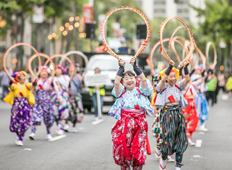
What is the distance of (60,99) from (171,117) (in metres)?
5.83

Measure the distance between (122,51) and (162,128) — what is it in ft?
52.2

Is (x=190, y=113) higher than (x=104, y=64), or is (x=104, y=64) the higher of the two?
(x=104, y=64)

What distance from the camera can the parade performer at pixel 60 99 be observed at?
13312 millimetres

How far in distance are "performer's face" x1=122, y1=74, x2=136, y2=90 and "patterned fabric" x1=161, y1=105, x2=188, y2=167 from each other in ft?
3.86

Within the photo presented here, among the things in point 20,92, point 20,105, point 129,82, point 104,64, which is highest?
point 129,82

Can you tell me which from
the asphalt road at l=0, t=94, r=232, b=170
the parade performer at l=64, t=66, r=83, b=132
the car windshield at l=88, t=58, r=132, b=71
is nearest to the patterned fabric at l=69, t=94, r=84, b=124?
the parade performer at l=64, t=66, r=83, b=132

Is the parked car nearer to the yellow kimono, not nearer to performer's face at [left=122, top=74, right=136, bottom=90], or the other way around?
the yellow kimono

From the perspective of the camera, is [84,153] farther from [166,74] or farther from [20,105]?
[166,74]

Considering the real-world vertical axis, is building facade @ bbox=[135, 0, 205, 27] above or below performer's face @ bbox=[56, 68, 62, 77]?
above

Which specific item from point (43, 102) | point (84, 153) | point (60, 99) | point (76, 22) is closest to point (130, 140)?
point (84, 153)

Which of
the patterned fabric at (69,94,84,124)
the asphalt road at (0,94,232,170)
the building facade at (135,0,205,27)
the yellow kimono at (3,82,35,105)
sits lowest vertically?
the asphalt road at (0,94,232,170)

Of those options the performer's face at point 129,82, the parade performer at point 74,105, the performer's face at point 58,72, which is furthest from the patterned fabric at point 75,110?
the performer's face at point 129,82

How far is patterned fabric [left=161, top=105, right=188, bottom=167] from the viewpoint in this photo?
310 inches

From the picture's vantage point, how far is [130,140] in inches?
273
